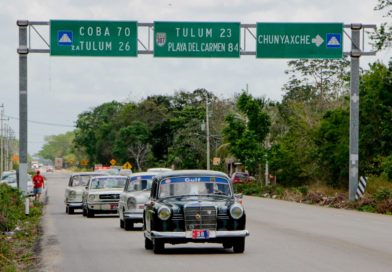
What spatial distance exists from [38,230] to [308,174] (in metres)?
35.3

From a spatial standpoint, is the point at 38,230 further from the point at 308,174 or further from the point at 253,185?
the point at 253,185

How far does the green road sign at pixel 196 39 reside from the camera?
39.4 metres

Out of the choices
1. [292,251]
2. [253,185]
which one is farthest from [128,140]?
[292,251]

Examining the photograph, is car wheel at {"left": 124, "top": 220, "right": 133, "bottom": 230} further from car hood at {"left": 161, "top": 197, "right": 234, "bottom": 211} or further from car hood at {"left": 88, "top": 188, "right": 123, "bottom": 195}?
car hood at {"left": 161, "top": 197, "right": 234, "bottom": 211}

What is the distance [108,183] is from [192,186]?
16.8 meters

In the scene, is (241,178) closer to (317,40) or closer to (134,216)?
(317,40)

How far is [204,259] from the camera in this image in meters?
18.3

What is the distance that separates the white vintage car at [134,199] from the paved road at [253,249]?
496mm

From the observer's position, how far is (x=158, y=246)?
19656mm

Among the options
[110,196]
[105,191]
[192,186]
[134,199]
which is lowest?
[110,196]

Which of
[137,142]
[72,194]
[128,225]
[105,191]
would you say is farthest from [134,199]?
[137,142]

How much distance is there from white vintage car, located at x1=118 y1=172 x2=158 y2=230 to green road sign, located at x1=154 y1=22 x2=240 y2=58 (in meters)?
11.3

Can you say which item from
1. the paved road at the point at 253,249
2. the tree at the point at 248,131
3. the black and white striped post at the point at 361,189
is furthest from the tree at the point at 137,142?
the paved road at the point at 253,249

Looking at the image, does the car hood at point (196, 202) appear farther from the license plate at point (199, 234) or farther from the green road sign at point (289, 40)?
the green road sign at point (289, 40)
